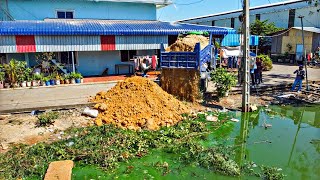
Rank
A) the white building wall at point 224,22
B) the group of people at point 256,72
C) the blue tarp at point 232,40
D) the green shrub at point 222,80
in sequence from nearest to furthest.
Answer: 1. the green shrub at point 222,80
2. the group of people at point 256,72
3. the blue tarp at point 232,40
4. the white building wall at point 224,22

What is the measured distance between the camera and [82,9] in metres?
20.8

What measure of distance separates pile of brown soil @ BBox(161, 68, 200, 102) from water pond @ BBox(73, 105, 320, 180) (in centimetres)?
187

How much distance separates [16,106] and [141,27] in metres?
10.3

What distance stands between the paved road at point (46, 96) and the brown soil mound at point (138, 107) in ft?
5.33

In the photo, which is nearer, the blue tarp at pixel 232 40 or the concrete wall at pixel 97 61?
the concrete wall at pixel 97 61

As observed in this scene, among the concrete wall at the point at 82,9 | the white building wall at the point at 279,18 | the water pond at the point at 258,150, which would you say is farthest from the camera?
the white building wall at the point at 279,18

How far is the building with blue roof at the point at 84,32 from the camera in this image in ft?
52.7

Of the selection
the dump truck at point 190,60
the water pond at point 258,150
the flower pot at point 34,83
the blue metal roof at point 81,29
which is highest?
the blue metal roof at point 81,29

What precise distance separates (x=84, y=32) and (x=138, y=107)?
873 centimetres

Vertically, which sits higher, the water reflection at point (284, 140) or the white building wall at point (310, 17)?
the white building wall at point (310, 17)

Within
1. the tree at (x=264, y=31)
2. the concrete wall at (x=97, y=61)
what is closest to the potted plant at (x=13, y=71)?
the concrete wall at (x=97, y=61)

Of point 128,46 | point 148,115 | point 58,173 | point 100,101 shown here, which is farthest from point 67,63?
point 58,173

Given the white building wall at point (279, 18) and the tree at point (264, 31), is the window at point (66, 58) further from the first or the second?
the white building wall at point (279, 18)

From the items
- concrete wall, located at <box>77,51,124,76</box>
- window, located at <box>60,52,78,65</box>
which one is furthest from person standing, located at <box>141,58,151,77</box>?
A: window, located at <box>60,52,78,65</box>
